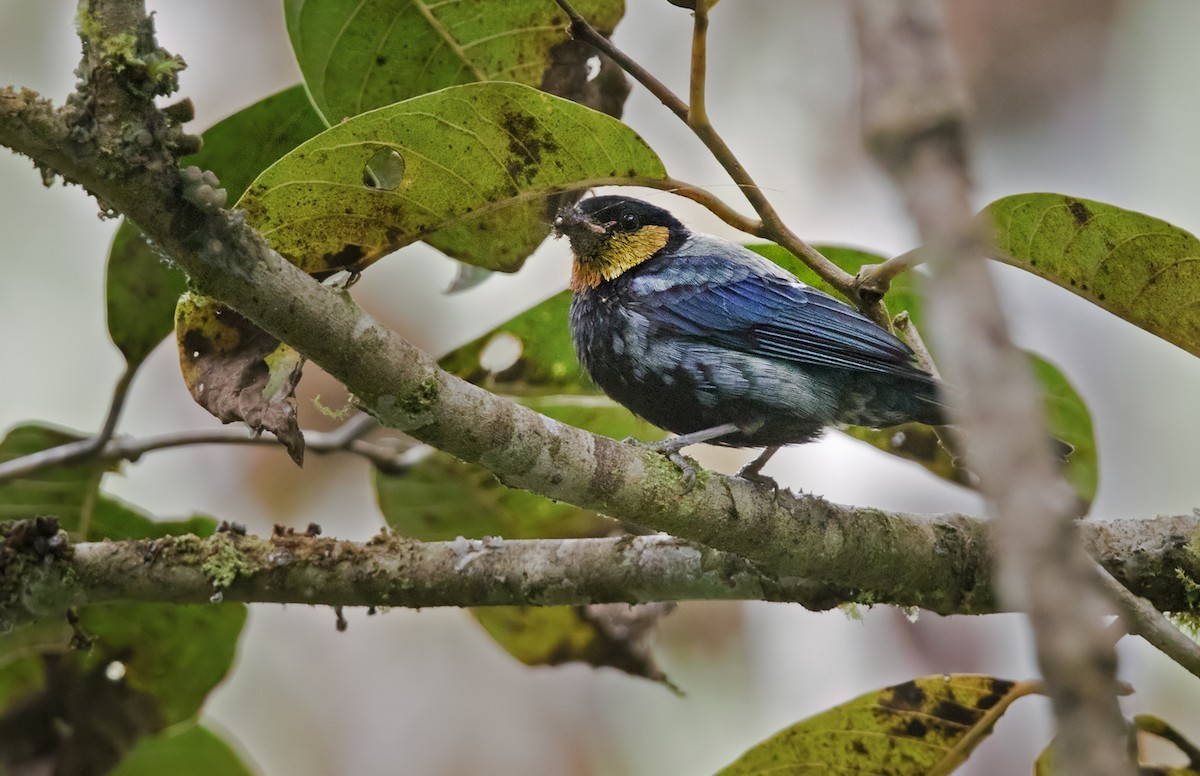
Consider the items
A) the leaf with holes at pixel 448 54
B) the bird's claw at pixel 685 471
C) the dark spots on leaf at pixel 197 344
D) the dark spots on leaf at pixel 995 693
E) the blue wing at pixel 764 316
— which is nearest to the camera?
the dark spots on leaf at pixel 197 344

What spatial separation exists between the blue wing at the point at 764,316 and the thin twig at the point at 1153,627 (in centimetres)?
114

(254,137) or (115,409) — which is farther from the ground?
(254,137)

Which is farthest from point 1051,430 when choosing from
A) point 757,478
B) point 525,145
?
point 525,145

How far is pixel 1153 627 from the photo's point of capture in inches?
86.7

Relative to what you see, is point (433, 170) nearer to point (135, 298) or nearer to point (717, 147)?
point (717, 147)

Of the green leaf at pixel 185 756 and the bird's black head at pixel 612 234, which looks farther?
the bird's black head at pixel 612 234

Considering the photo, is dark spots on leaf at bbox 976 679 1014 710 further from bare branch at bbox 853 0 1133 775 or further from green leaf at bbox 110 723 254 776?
bare branch at bbox 853 0 1133 775

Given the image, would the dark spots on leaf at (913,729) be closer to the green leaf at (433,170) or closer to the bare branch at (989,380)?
the green leaf at (433,170)

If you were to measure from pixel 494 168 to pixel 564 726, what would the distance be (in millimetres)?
4502

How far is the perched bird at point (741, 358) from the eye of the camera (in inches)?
135

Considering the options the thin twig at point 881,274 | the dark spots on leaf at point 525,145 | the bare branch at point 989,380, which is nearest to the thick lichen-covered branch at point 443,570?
the thin twig at point 881,274

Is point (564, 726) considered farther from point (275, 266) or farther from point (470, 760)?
point (275, 266)

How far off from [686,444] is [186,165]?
5.19ft

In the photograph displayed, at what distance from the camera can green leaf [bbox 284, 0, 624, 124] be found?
290 centimetres
